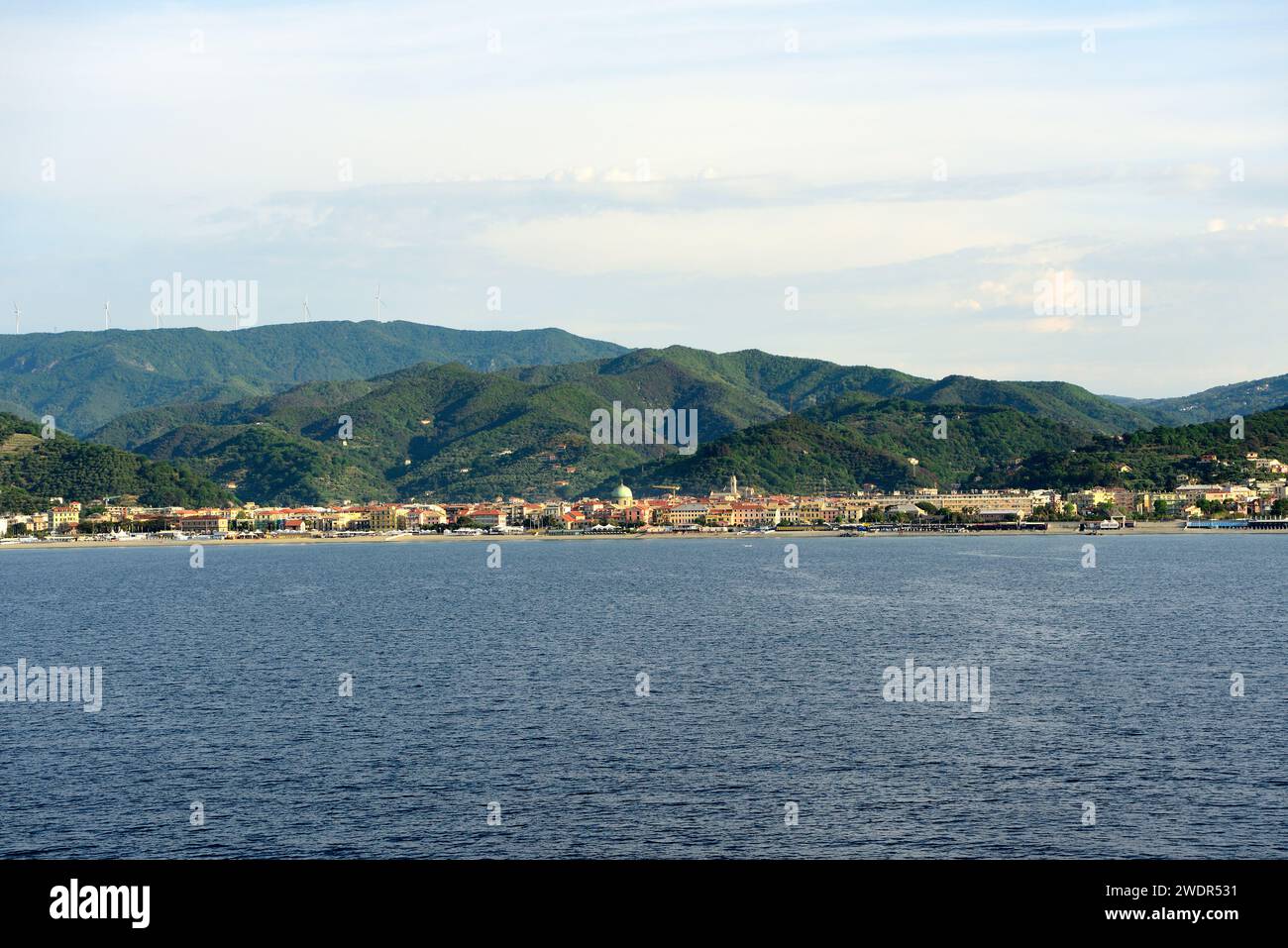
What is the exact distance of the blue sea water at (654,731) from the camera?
98.2 feet

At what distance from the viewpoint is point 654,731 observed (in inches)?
1626

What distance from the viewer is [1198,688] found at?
49438mm

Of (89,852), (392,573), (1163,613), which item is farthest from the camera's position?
(392,573)

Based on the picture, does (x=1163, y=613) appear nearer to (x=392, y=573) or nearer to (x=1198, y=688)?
(x=1198, y=688)

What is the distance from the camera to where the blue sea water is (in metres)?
29.9
